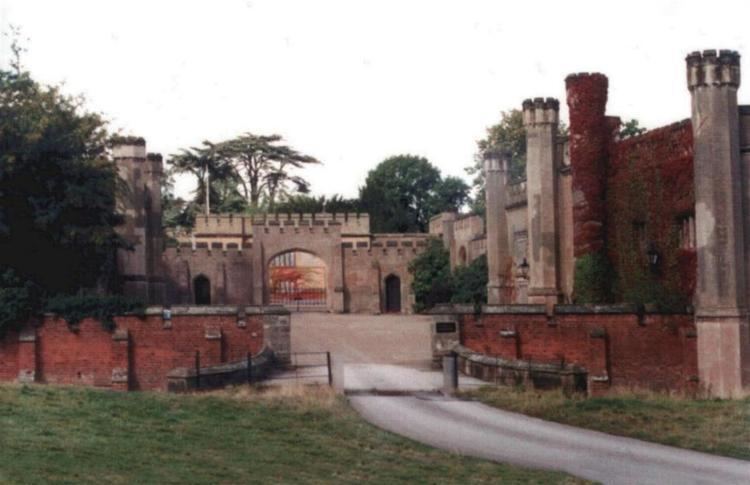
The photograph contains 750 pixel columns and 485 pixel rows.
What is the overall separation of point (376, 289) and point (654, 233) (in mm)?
31647

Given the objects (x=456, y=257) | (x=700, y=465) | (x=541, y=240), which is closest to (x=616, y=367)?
(x=541, y=240)

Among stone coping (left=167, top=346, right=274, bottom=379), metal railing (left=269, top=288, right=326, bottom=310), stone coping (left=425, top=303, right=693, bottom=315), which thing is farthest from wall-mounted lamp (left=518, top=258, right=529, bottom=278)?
metal railing (left=269, top=288, right=326, bottom=310)

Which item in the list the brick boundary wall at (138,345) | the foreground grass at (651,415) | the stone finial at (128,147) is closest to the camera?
the foreground grass at (651,415)

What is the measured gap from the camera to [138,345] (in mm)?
31000

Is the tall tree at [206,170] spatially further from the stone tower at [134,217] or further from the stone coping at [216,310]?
the stone coping at [216,310]

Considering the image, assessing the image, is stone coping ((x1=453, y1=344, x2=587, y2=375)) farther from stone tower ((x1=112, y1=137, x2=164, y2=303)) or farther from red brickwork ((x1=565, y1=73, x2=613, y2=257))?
stone tower ((x1=112, y1=137, x2=164, y2=303))

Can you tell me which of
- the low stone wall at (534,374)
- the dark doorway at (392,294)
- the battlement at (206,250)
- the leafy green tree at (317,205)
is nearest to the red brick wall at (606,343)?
the low stone wall at (534,374)

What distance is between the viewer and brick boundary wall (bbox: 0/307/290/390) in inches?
1185

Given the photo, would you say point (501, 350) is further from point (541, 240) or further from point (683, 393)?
point (541, 240)

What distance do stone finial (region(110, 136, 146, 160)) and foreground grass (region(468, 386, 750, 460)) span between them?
59.8 feet

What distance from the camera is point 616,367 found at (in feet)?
92.8

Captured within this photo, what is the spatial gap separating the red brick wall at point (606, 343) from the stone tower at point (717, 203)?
0.67 metres

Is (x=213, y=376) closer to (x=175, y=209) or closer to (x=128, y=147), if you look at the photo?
(x=128, y=147)

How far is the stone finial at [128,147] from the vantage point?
123ft
